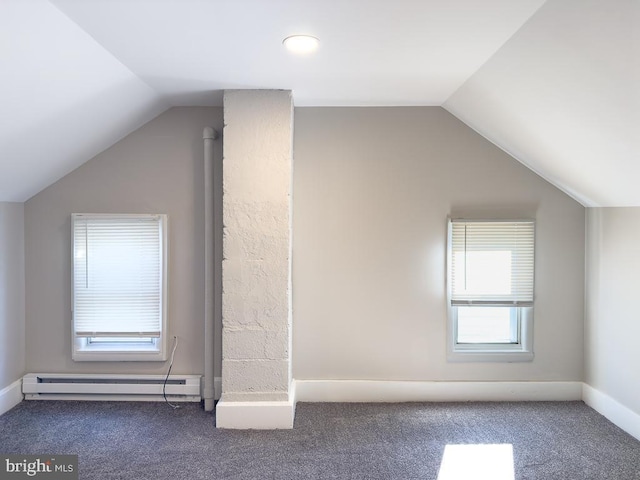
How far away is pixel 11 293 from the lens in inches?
130

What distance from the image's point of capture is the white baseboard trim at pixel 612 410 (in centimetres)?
289

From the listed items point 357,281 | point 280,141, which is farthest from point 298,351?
point 280,141

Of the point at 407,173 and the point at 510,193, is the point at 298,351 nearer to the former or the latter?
the point at 407,173

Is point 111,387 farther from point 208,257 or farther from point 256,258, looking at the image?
point 256,258

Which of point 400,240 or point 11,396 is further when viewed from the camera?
point 400,240

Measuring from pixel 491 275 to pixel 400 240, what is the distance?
711 millimetres

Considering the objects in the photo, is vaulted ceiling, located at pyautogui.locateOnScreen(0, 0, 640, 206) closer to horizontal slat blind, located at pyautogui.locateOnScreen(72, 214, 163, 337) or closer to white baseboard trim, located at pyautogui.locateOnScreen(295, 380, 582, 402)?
horizontal slat blind, located at pyautogui.locateOnScreen(72, 214, 163, 337)

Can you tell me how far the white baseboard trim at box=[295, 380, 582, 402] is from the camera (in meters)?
3.44

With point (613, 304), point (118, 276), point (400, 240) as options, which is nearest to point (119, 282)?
point (118, 276)

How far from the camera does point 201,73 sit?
2.74 metres

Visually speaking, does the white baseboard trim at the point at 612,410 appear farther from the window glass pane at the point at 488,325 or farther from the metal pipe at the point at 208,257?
the metal pipe at the point at 208,257

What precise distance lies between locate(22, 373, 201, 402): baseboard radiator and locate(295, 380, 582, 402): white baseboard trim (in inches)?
32.8

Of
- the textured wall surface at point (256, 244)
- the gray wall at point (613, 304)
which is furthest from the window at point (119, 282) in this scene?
the gray wall at point (613, 304)

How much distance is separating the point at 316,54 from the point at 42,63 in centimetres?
130
